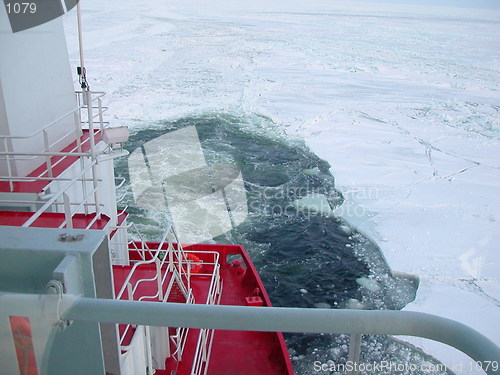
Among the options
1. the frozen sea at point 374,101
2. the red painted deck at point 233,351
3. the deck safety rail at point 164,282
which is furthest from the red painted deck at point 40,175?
the frozen sea at point 374,101

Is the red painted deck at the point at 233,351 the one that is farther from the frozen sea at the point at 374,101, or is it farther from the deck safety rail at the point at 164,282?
the frozen sea at the point at 374,101

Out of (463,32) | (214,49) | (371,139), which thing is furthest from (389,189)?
(463,32)

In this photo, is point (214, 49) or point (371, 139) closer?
point (371, 139)

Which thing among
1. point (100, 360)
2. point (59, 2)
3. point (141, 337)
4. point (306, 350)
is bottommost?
point (306, 350)

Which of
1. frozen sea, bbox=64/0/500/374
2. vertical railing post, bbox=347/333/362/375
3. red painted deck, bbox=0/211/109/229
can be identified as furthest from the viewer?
frozen sea, bbox=64/0/500/374

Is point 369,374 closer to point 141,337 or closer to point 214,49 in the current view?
point 141,337

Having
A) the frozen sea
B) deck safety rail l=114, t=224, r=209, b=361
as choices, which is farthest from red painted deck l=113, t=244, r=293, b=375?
the frozen sea

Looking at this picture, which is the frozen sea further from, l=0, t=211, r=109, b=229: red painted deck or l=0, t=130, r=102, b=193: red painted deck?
l=0, t=130, r=102, b=193: red painted deck
